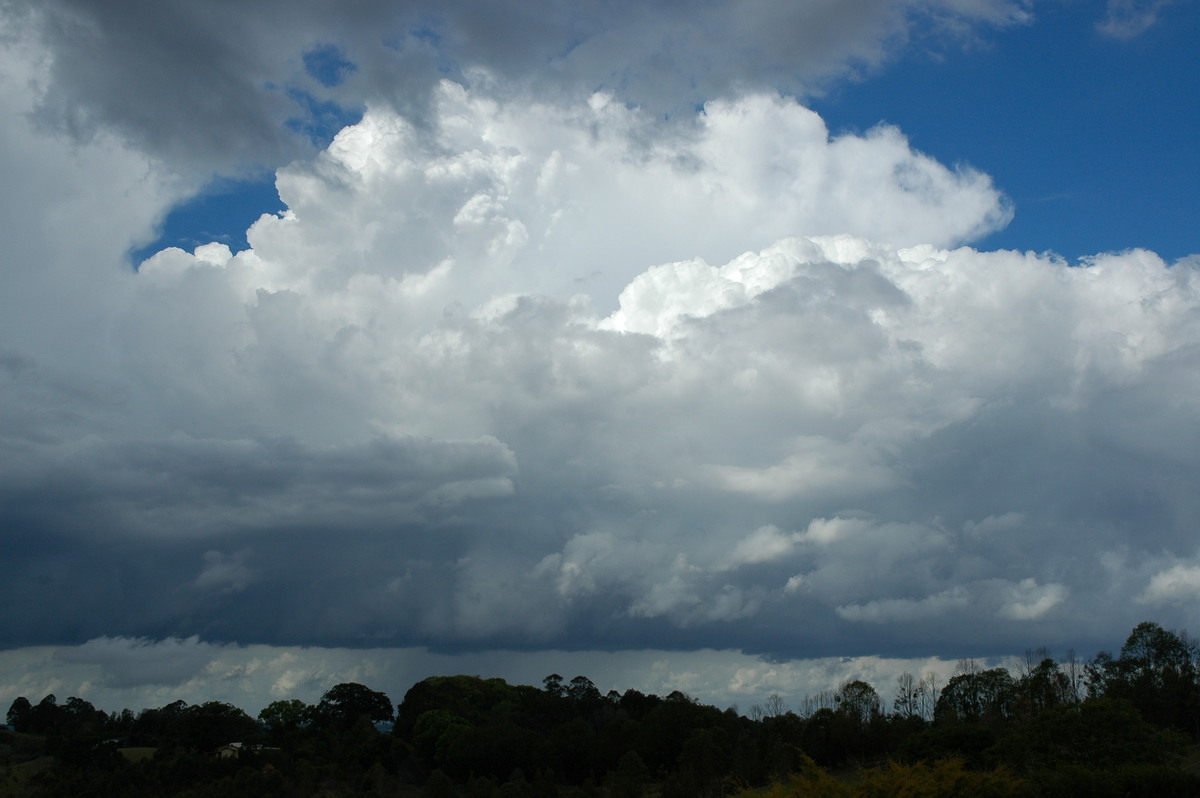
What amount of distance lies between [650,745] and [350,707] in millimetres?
→ 68688

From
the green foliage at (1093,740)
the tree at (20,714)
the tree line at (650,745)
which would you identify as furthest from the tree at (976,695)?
the tree at (20,714)

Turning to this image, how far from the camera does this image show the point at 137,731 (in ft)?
455

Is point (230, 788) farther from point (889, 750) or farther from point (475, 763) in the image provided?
point (889, 750)

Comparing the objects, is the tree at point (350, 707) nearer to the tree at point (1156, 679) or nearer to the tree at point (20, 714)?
the tree at point (20, 714)

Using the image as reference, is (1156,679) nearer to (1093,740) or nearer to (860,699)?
(860,699)

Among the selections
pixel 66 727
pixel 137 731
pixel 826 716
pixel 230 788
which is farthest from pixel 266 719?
pixel 826 716

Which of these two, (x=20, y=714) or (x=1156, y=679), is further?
(x=20, y=714)

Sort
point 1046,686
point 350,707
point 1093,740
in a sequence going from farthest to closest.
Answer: point 350,707 < point 1046,686 < point 1093,740

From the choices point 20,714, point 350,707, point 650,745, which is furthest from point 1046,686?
point 20,714

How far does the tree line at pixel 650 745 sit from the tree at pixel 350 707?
0.27 m

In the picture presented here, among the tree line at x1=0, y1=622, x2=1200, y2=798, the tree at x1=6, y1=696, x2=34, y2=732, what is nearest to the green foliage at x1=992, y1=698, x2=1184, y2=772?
the tree line at x1=0, y1=622, x2=1200, y2=798

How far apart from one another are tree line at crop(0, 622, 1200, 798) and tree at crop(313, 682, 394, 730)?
0.88 ft

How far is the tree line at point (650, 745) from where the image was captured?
48.1m

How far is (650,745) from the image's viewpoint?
84688mm
